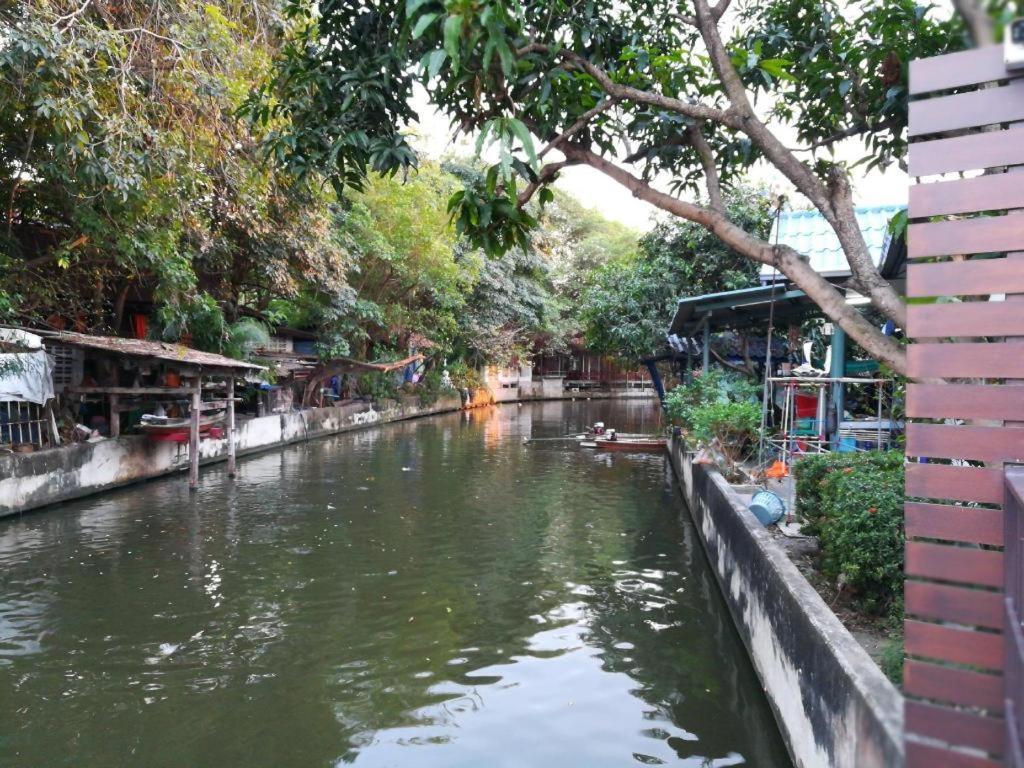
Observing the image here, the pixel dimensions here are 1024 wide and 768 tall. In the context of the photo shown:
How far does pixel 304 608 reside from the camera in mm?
7078

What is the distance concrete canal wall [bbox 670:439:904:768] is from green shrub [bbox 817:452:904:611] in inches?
18.6

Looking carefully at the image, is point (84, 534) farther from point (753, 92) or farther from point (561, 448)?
point (561, 448)

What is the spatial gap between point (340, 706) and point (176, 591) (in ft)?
10.4

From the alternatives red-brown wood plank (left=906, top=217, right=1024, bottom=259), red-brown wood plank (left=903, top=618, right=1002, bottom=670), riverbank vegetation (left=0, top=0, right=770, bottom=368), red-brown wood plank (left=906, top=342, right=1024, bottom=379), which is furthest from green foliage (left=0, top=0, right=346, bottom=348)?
red-brown wood plank (left=903, top=618, right=1002, bottom=670)

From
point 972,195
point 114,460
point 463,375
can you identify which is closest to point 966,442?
point 972,195

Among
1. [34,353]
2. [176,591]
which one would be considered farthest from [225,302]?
[176,591]

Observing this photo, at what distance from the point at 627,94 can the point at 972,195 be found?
2.65m

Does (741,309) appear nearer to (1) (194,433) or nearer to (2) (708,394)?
(2) (708,394)

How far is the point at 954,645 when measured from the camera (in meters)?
1.96

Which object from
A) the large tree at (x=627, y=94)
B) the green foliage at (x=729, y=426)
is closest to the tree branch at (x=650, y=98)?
the large tree at (x=627, y=94)

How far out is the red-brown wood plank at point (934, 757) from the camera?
1932 mm

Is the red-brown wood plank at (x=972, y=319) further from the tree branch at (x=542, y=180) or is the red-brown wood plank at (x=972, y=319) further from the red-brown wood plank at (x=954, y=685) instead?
A: the tree branch at (x=542, y=180)

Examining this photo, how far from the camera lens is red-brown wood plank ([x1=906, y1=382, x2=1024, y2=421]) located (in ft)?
6.59

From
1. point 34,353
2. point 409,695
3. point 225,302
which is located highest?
point 225,302
